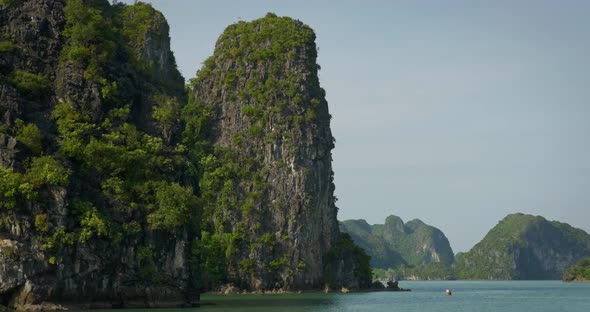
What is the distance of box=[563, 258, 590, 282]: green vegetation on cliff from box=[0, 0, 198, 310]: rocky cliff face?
123m

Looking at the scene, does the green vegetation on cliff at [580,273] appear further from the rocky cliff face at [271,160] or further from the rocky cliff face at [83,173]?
the rocky cliff face at [83,173]

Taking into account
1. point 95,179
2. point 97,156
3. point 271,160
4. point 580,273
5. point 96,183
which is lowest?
point 580,273

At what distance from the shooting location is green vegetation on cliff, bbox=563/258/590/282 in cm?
15725

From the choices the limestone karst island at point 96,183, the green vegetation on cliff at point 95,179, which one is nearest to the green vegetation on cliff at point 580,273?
the limestone karst island at point 96,183

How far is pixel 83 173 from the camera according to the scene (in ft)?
159

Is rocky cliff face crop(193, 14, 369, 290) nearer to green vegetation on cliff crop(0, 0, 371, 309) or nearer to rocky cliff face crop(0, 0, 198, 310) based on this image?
green vegetation on cliff crop(0, 0, 371, 309)

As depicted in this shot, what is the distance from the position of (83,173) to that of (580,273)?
13653cm

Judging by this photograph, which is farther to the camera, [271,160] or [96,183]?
[271,160]

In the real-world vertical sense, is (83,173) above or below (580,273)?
above

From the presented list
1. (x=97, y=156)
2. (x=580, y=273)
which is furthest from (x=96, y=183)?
(x=580, y=273)

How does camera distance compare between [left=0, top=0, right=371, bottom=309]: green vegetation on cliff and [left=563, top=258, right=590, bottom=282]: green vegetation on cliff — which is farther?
[left=563, top=258, right=590, bottom=282]: green vegetation on cliff

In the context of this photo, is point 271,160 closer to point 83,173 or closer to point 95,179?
point 95,179

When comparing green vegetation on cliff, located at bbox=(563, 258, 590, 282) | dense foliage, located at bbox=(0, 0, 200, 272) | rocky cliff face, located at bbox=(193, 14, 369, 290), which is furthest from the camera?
green vegetation on cliff, located at bbox=(563, 258, 590, 282)

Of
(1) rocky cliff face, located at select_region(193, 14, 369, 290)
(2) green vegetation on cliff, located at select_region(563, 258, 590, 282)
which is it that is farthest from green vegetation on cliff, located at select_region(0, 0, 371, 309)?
(2) green vegetation on cliff, located at select_region(563, 258, 590, 282)
